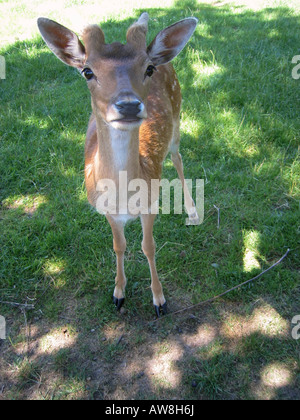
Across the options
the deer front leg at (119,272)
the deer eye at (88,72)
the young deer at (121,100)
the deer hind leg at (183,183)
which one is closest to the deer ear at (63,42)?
the young deer at (121,100)

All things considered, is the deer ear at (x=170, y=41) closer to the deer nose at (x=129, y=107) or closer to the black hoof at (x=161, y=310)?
the deer nose at (x=129, y=107)

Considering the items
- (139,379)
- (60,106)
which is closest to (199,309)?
(139,379)

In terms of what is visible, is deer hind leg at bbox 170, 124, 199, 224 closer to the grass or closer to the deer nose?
the grass

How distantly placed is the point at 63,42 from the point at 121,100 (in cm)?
70

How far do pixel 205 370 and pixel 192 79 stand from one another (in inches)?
154

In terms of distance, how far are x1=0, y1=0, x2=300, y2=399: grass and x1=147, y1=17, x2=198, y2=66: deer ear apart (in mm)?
528

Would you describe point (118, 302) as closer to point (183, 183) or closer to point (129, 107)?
point (183, 183)

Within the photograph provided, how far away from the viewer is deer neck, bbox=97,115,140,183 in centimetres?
218

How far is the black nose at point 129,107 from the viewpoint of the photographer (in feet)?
6.12

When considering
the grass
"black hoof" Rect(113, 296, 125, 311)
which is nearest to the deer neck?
the grass

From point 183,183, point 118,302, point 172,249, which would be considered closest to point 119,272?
point 118,302

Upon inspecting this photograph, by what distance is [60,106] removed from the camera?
193 inches

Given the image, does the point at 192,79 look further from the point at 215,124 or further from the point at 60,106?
the point at 60,106

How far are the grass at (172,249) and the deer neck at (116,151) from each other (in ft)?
2.54
